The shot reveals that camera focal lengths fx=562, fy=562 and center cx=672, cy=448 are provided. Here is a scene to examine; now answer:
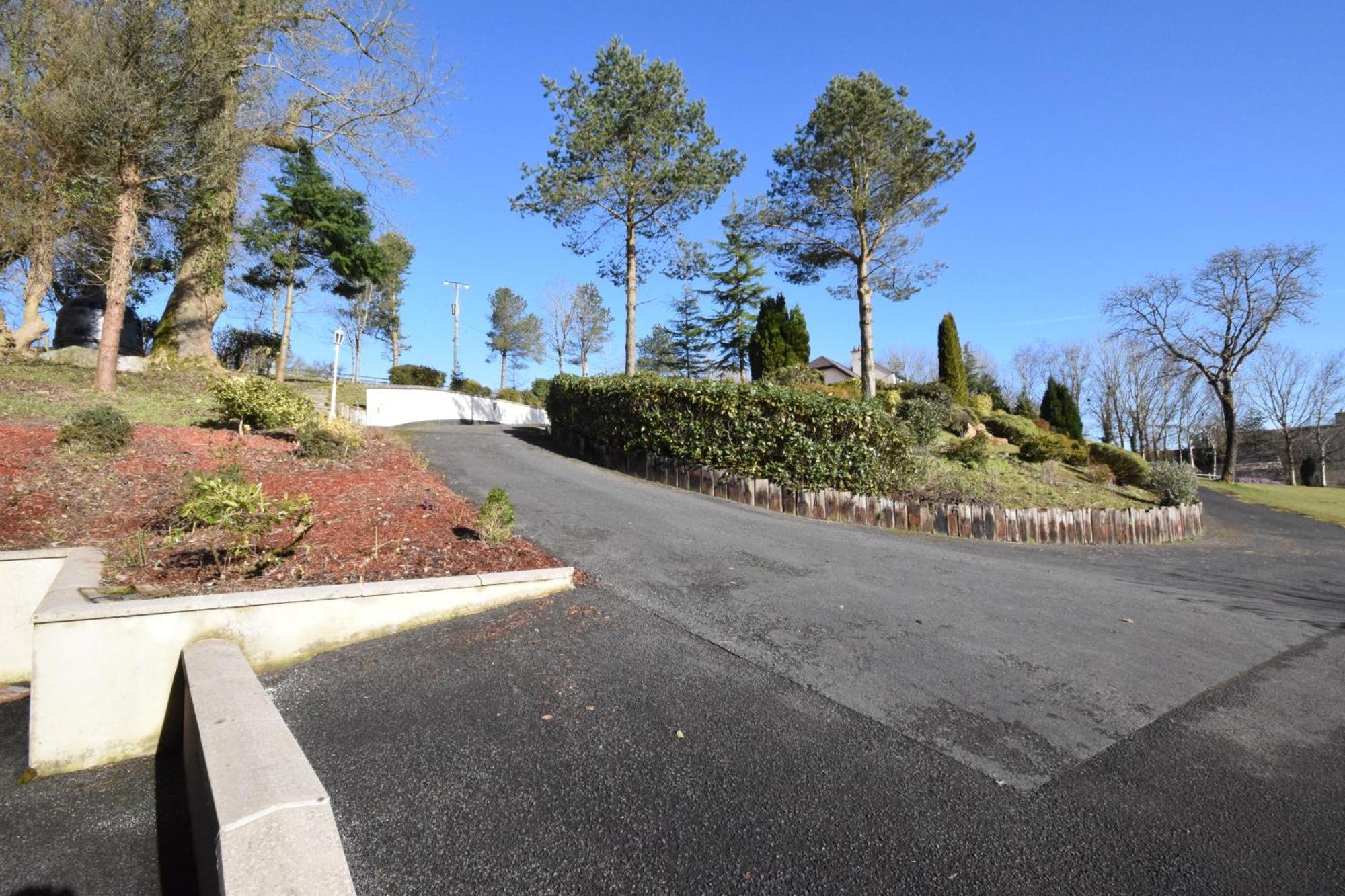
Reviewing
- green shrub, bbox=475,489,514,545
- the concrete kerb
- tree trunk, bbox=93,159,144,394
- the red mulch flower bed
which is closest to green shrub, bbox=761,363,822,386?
the red mulch flower bed

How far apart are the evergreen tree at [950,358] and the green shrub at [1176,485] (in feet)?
37.6

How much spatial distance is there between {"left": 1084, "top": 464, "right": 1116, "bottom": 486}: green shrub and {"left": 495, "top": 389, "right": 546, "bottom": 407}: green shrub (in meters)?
23.1

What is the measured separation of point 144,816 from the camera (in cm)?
235

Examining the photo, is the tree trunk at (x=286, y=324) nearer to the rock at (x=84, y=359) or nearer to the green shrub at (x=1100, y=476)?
the rock at (x=84, y=359)

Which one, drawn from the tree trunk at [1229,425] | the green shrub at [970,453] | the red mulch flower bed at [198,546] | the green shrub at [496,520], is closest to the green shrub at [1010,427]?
the green shrub at [970,453]

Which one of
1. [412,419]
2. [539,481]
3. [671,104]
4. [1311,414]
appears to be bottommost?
[539,481]

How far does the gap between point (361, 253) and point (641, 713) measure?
28.8 meters

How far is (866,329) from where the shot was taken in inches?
711

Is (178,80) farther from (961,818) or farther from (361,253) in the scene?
(961,818)

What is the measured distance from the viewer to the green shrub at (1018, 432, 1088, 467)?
590 inches

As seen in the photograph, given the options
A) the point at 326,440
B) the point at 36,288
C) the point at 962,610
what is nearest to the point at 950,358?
the point at 962,610

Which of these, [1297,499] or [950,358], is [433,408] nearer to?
[950,358]

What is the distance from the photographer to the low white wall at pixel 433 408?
780 inches

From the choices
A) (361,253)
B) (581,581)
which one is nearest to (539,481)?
(581,581)
